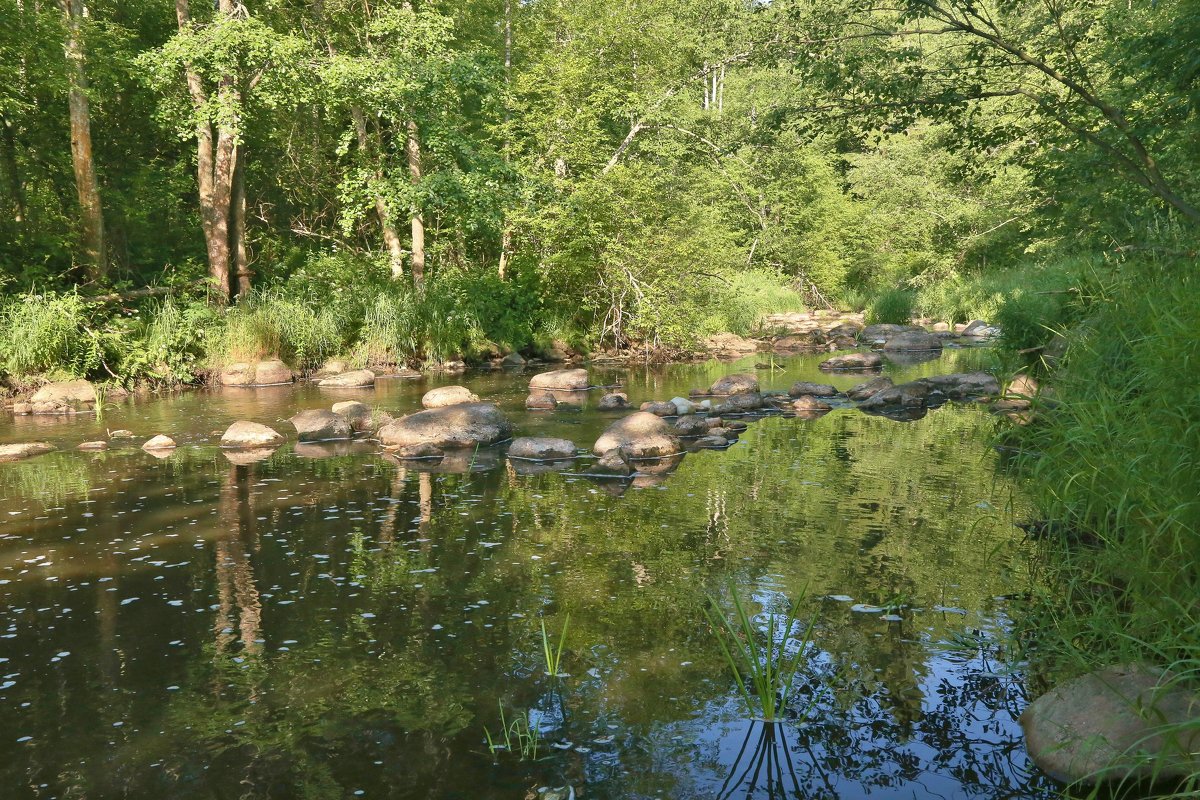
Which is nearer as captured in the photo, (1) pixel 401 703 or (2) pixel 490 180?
(1) pixel 401 703

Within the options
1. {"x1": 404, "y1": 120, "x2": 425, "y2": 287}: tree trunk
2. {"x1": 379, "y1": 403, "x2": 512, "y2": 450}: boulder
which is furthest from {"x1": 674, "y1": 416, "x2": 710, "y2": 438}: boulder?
{"x1": 404, "y1": 120, "x2": 425, "y2": 287}: tree trunk

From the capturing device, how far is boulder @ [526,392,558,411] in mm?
13359

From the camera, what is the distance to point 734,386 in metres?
14.4

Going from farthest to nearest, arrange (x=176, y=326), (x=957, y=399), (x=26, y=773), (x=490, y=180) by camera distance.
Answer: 1. (x=490, y=180)
2. (x=176, y=326)
3. (x=957, y=399)
4. (x=26, y=773)

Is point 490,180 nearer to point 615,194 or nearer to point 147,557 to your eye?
point 615,194

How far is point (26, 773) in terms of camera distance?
388cm

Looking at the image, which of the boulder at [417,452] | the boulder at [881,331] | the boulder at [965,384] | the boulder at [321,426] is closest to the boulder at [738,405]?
the boulder at [965,384]

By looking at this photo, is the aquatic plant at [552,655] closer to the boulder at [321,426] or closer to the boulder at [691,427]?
the boulder at [691,427]

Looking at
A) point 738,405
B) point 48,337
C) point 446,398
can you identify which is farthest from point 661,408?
point 48,337

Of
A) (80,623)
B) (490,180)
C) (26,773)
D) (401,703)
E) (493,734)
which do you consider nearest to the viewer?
(26,773)

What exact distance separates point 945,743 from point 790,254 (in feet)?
93.9

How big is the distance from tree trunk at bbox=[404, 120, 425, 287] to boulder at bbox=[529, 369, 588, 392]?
5.22 m

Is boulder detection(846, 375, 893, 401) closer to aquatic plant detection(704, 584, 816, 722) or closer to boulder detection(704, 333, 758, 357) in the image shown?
boulder detection(704, 333, 758, 357)

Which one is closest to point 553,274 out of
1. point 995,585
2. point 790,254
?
point 790,254
